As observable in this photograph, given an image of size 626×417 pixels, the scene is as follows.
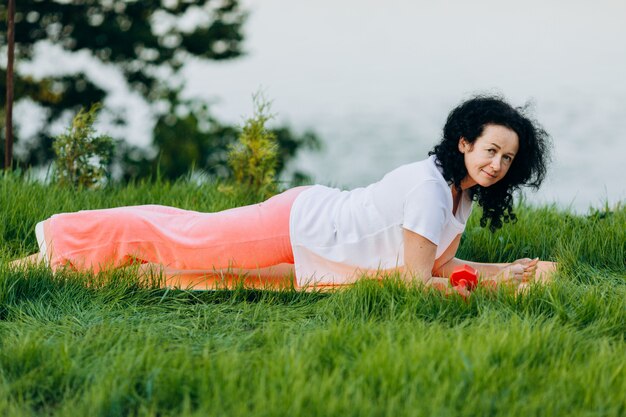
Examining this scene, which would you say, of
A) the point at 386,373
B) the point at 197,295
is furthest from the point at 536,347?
the point at 197,295

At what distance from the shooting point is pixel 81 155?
5887 millimetres

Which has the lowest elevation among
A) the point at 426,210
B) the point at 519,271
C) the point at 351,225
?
the point at 519,271

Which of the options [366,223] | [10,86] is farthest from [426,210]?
[10,86]

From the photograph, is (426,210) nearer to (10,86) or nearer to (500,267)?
(500,267)

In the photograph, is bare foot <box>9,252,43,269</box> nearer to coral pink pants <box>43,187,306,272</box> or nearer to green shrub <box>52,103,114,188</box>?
coral pink pants <box>43,187,306,272</box>

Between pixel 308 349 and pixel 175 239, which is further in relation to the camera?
pixel 175 239

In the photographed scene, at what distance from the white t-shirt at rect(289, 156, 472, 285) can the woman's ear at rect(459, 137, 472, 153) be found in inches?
5.6

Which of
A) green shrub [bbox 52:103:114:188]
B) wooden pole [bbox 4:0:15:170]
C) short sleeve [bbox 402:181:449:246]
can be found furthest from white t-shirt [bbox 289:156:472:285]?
wooden pole [bbox 4:0:15:170]

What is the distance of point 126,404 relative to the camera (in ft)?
8.77

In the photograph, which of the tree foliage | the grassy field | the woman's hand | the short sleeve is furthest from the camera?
the tree foliage

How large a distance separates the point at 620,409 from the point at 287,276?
1882 mm

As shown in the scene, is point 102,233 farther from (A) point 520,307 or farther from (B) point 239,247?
(A) point 520,307

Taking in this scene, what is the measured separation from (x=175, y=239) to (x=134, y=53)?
24.4ft

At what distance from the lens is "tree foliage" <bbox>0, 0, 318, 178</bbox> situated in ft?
34.3
